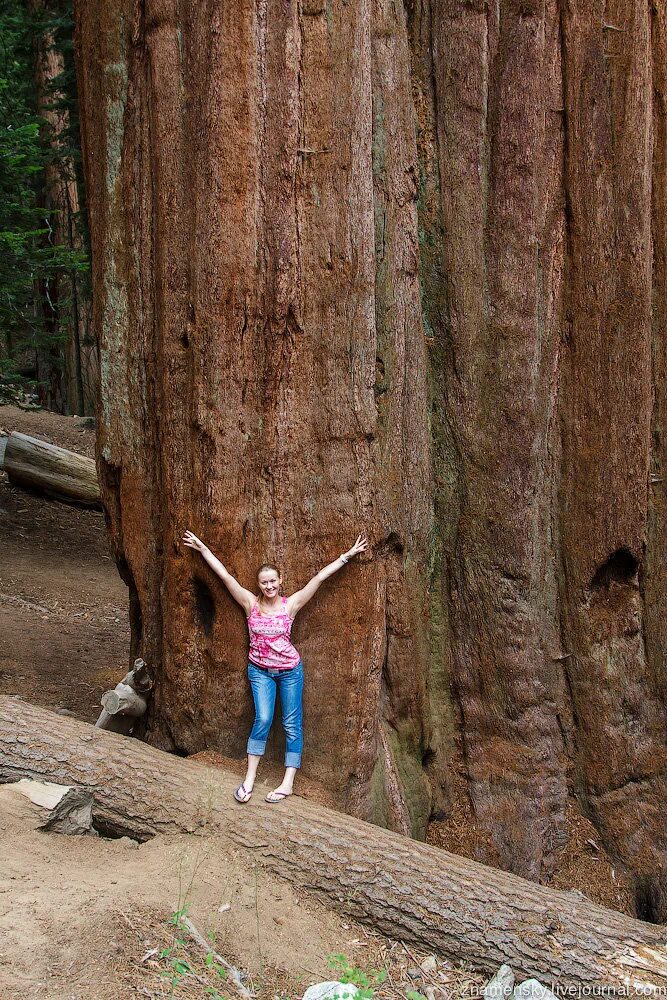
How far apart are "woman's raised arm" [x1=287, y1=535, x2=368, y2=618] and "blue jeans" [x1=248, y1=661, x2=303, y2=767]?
0.33 metres

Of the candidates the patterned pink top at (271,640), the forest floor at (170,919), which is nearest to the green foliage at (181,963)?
the forest floor at (170,919)

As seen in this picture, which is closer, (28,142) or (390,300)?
(390,300)

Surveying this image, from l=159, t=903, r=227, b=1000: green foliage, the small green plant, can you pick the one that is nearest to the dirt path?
l=159, t=903, r=227, b=1000: green foliage

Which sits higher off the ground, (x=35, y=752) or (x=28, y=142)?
(x=28, y=142)

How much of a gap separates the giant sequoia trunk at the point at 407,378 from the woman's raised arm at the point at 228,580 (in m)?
0.07

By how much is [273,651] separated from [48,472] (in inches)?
373

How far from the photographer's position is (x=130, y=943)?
3480 millimetres

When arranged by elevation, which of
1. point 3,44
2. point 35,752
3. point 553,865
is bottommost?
point 553,865

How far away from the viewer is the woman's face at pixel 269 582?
4.77 m

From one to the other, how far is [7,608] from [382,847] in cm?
604

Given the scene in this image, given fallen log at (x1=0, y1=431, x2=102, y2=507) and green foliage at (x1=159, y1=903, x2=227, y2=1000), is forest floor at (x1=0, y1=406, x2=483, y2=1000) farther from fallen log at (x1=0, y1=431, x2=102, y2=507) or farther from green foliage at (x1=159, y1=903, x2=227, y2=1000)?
fallen log at (x1=0, y1=431, x2=102, y2=507)

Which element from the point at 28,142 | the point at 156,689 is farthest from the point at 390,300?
the point at 28,142

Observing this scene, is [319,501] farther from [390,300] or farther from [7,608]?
[7,608]

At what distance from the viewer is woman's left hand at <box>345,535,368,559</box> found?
4.89 m
